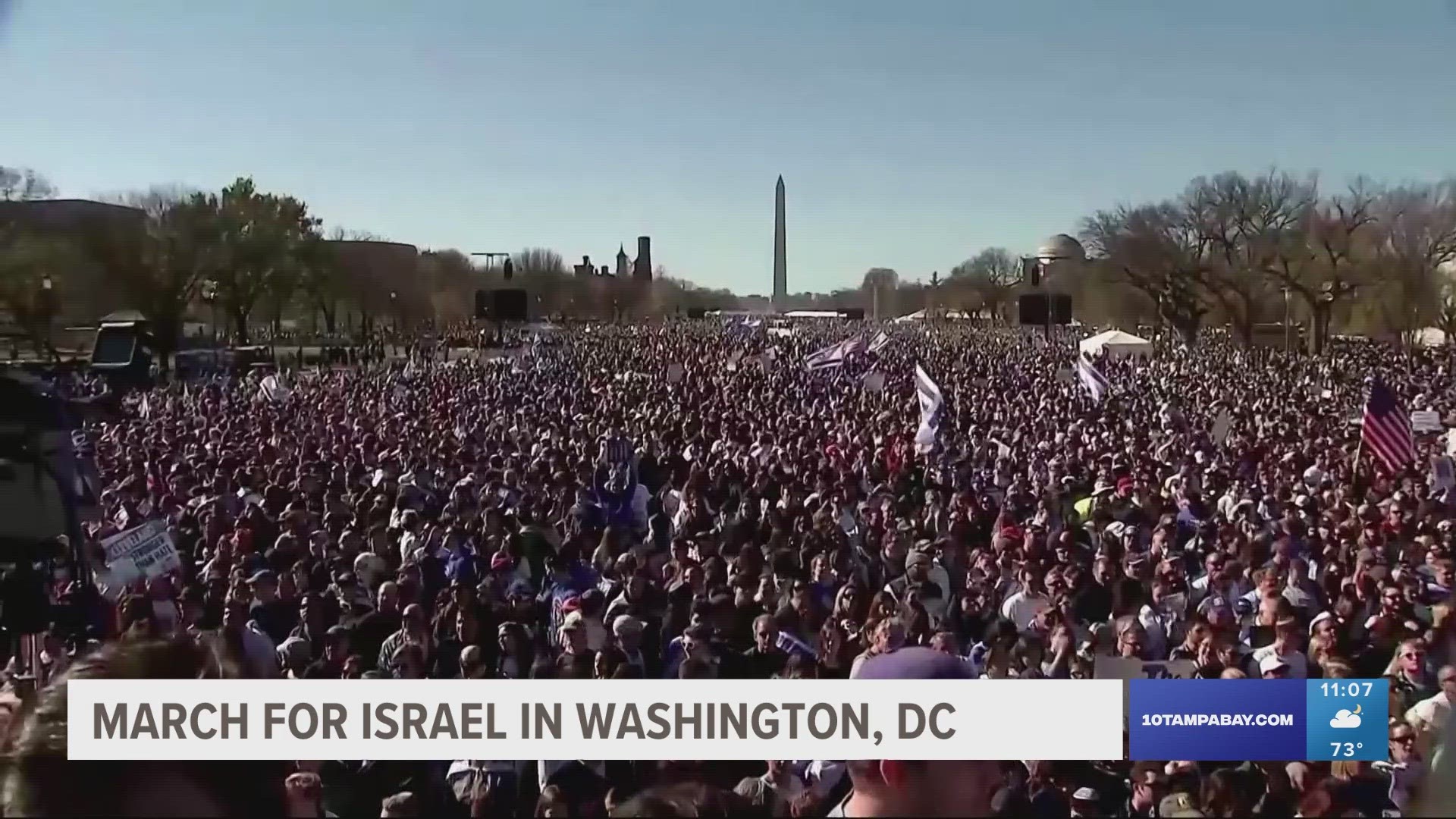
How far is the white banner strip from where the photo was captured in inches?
186

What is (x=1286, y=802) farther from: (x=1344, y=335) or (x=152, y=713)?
(x=1344, y=335)

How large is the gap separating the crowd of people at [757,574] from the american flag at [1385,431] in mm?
362

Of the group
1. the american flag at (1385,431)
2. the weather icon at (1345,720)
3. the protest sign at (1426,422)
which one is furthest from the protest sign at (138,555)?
the protest sign at (1426,422)

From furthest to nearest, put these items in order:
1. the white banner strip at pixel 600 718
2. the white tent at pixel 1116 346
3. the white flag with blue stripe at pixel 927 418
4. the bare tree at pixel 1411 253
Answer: the white tent at pixel 1116 346 → the bare tree at pixel 1411 253 → the white flag with blue stripe at pixel 927 418 → the white banner strip at pixel 600 718

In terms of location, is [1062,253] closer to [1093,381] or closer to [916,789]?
[1093,381]

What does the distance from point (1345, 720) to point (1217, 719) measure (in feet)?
1.86

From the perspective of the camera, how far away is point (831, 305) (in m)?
88.8

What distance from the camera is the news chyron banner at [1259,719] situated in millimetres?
5418

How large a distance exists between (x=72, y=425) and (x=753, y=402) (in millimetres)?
14190

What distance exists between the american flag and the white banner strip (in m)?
7.65

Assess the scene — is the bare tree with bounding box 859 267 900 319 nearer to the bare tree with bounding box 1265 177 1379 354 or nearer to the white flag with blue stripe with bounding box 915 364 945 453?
the bare tree with bounding box 1265 177 1379 354

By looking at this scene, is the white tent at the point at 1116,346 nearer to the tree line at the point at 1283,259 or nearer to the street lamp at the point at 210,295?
the tree line at the point at 1283,259

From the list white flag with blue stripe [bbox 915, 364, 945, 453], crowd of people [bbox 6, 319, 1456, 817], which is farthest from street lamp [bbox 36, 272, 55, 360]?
white flag with blue stripe [bbox 915, 364, 945, 453]

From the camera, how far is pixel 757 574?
793 cm
